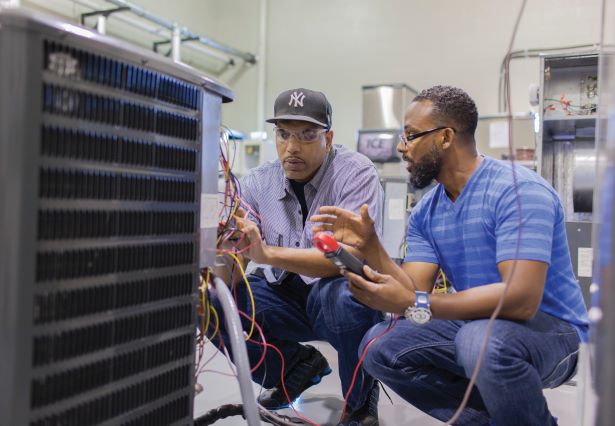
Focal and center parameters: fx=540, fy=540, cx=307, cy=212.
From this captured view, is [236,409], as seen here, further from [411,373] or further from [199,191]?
[199,191]

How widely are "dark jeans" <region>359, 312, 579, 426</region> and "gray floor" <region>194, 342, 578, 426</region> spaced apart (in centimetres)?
32

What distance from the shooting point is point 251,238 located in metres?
1.30

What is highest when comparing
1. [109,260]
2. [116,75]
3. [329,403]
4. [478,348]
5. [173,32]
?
[173,32]

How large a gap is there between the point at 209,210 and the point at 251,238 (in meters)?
0.38

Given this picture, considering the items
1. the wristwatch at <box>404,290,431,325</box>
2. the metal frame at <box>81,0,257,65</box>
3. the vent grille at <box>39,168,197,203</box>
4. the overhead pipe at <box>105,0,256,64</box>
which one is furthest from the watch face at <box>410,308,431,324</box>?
the overhead pipe at <box>105,0,256,64</box>

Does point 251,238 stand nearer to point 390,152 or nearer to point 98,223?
point 98,223

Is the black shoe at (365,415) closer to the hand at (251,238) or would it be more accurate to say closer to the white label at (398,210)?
the hand at (251,238)

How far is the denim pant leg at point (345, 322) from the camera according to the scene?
1494mm

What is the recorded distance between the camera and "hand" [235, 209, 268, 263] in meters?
1.25

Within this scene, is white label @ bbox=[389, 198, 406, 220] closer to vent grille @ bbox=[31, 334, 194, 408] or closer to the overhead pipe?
vent grille @ bbox=[31, 334, 194, 408]

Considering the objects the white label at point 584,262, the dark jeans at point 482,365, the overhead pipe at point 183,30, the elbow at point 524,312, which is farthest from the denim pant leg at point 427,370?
the overhead pipe at point 183,30

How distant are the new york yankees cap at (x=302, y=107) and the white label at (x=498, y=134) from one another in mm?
2486

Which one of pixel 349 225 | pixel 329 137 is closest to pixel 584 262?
pixel 329 137

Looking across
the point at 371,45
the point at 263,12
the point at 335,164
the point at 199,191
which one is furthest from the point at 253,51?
the point at 199,191
